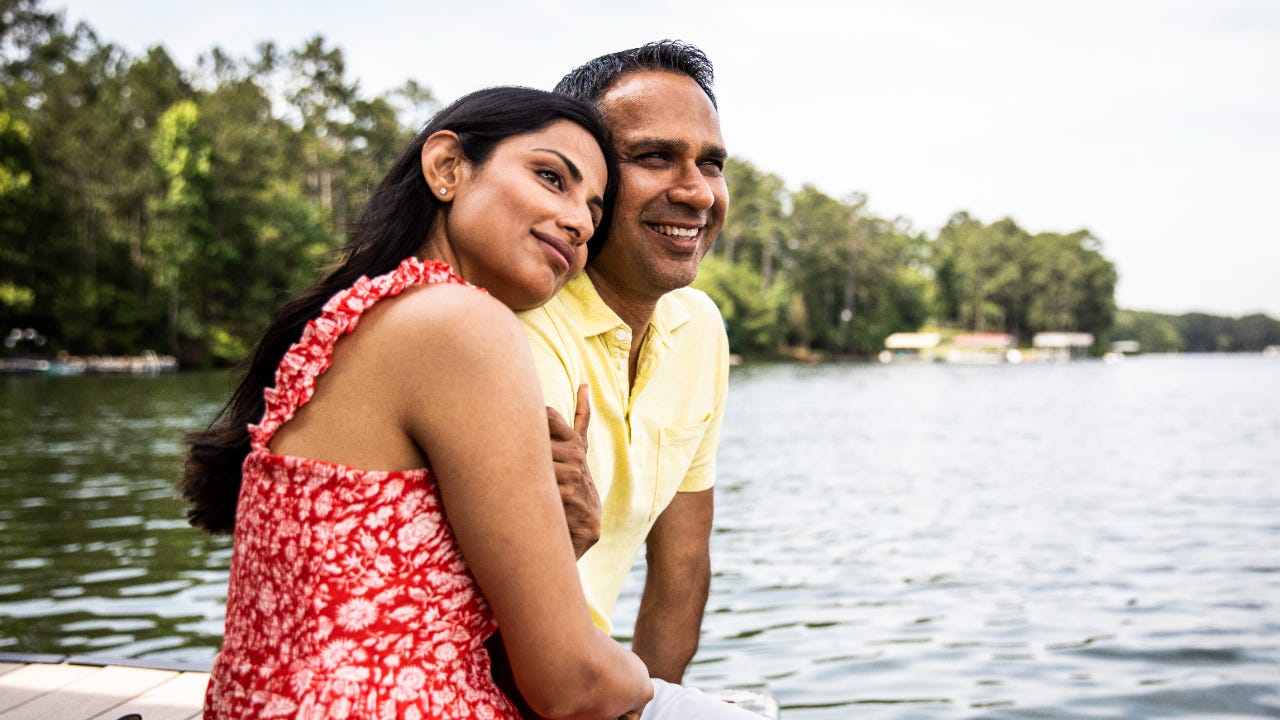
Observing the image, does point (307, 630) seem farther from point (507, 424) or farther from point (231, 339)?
point (231, 339)

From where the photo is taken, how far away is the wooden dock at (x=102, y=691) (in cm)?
288

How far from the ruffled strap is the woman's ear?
0.87ft

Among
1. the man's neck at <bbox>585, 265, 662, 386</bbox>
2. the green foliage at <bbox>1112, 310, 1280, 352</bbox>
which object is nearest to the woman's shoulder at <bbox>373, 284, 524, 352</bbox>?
the man's neck at <bbox>585, 265, 662, 386</bbox>

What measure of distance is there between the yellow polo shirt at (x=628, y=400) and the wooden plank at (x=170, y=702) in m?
1.30

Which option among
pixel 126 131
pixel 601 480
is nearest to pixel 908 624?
pixel 601 480

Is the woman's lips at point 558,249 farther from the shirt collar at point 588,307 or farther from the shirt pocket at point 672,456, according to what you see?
the shirt pocket at point 672,456

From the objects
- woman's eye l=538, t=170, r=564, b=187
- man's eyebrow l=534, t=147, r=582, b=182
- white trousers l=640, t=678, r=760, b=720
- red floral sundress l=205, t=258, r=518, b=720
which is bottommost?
white trousers l=640, t=678, r=760, b=720

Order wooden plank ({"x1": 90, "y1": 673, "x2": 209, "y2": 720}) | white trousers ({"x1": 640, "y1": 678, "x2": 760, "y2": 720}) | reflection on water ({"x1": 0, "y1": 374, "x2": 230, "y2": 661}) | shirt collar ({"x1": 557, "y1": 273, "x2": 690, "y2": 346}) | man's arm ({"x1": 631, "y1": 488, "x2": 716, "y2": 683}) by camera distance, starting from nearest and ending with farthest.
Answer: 1. white trousers ({"x1": 640, "y1": 678, "x2": 760, "y2": 720})
2. shirt collar ({"x1": 557, "y1": 273, "x2": 690, "y2": 346})
3. man's arm ({"x1": 631, "y1": 488, "x2": 716, "y2": 683})
4. wooden plank ({"x1": 90, "y1": 673, "x2": 209, "y2": 720})
5. reflection on water ({"x1": 0, "y1": 374, "x2": 230, "y2": 661})

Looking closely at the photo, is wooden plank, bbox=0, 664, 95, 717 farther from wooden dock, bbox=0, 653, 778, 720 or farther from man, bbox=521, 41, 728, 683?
man, bbox=521, 41, 728, 683

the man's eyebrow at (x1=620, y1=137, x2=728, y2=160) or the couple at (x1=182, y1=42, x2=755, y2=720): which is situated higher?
the man's eyebrow at (x1=620, y1=137, x2=728, y2=160)

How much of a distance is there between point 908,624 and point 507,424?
20.1ft

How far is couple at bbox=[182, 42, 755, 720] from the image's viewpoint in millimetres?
1305

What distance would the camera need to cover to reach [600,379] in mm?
2098

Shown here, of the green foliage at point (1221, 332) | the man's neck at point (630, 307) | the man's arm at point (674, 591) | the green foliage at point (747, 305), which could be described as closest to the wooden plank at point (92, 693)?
the man's arm at point (674, 591)
